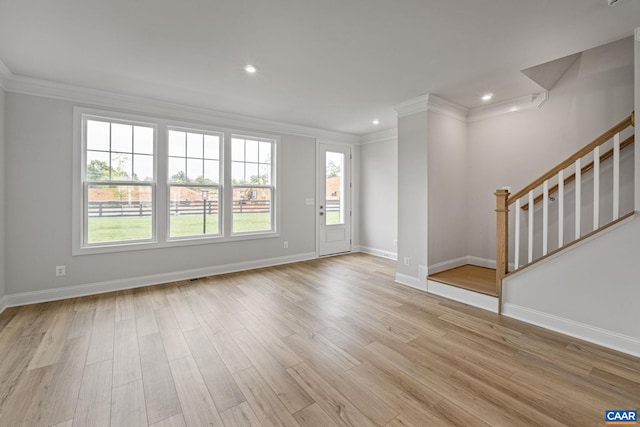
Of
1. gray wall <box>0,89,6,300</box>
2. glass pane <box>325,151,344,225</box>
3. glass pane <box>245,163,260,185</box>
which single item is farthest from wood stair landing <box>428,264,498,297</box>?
gray wall <box>0,89,6,300</box>

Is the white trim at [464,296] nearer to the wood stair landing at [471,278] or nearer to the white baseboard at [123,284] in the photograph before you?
the wood stair landing at [471,278]

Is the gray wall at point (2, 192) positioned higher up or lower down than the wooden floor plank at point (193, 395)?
higher up

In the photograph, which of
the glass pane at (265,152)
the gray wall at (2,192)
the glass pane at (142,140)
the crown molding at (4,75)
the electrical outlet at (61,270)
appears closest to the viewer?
the crown molding at (4,75)

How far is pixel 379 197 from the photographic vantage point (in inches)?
234

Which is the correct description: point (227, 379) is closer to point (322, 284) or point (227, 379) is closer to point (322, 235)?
point (322, 284)

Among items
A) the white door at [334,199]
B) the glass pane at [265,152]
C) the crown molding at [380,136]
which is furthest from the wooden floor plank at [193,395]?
the crown molding at [380,136]

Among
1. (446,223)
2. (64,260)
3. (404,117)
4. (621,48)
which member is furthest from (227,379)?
(621,48)

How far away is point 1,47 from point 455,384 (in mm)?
4856

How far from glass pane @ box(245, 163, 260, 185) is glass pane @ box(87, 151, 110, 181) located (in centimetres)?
201

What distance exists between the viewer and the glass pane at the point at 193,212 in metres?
4.32

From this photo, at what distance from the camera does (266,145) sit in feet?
17.0

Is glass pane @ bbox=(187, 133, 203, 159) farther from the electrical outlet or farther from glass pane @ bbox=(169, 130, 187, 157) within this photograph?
the electrical outlet

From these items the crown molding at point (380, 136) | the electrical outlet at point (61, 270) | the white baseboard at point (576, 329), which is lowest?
the white baseboard at point (576, 329)

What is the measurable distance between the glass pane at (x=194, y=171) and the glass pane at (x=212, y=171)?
0.08 m
